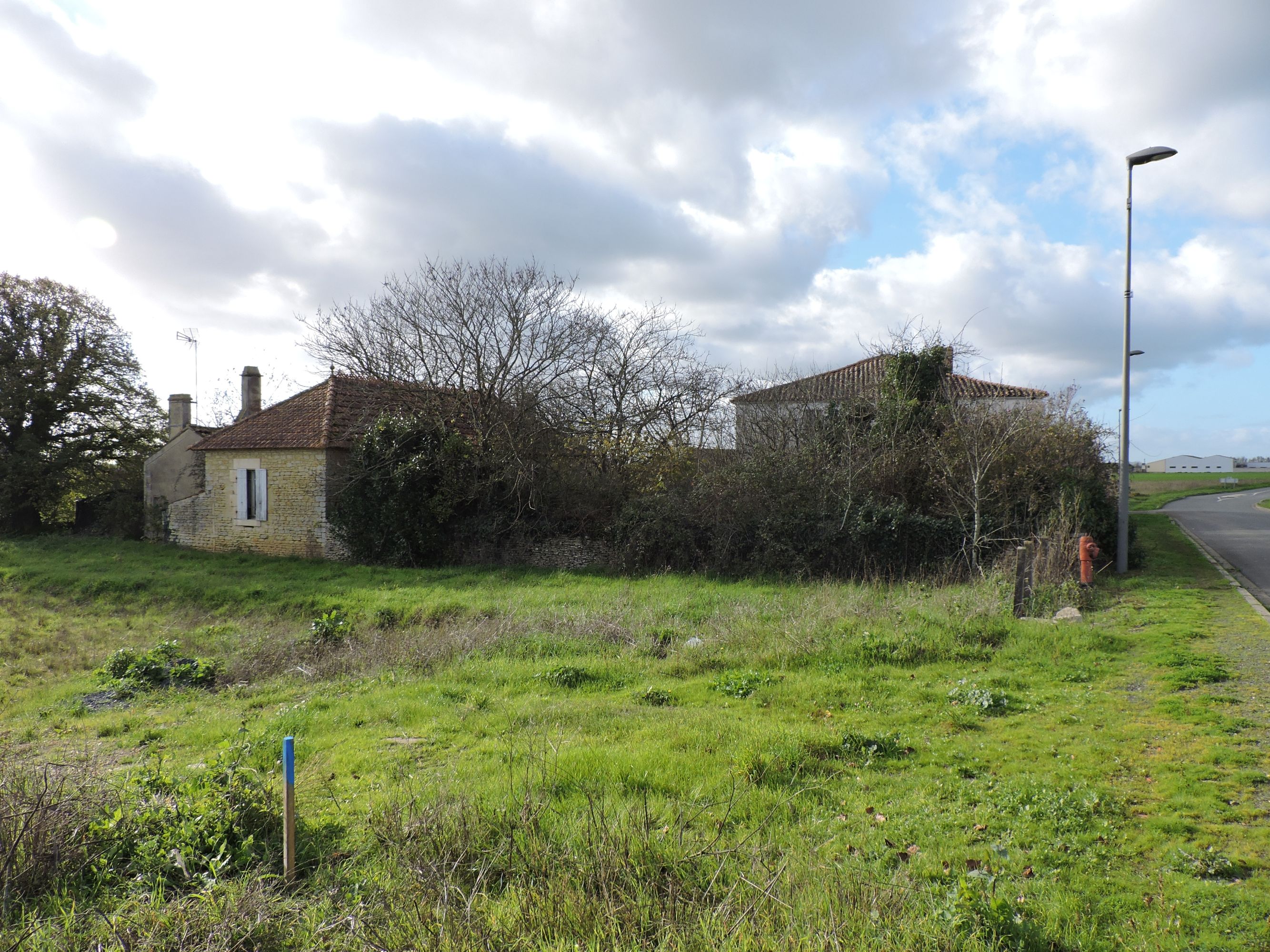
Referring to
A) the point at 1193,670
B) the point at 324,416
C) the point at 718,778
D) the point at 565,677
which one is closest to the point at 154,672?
the point at 565,677

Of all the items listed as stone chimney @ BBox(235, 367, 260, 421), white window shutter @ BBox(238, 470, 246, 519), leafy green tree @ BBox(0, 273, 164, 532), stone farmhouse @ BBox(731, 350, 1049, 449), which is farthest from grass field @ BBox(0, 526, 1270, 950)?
leafy green tree @ BBox(0, 273, 164, 532)

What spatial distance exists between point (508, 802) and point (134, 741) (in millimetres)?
5057

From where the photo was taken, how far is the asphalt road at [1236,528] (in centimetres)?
1498

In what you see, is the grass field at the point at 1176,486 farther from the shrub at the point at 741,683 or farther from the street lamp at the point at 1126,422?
the shrub at the point at 741,683

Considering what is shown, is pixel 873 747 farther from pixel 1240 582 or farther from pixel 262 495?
pixel 262 495

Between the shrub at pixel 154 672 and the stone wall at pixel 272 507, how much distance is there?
462 inches

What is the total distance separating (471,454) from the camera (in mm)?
21812

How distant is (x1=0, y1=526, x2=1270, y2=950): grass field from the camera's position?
12.2 ft

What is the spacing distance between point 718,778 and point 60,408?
38.0 meters

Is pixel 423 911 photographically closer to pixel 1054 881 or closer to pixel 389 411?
pixel 1054 881

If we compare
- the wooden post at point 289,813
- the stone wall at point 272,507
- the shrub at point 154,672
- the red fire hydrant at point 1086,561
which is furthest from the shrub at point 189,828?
the stone wall at point 272,507

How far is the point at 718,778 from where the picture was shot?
561 centimetres

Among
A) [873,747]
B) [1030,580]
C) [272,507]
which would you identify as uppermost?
[272,507]

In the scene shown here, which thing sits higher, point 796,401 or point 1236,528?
point 796,401
